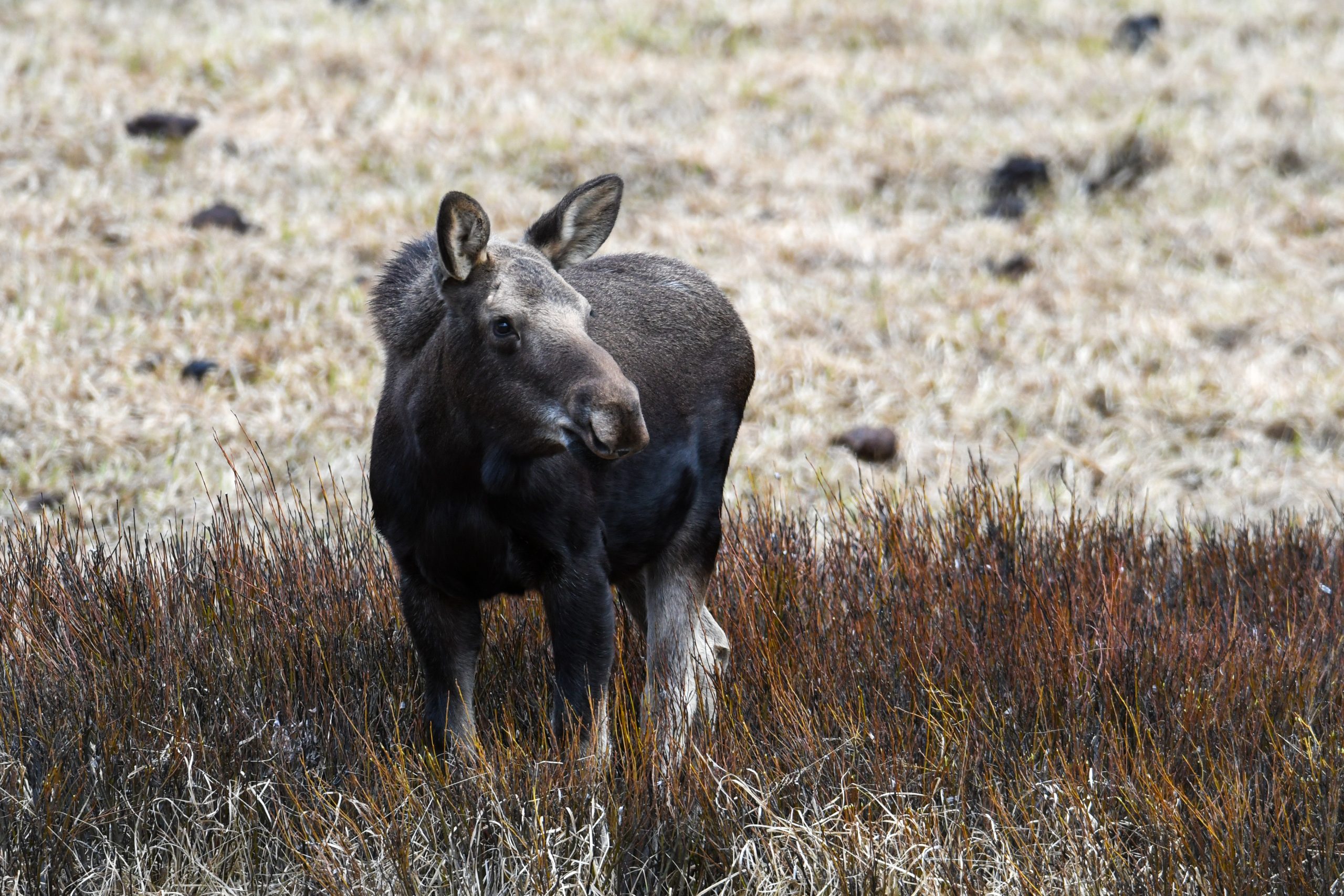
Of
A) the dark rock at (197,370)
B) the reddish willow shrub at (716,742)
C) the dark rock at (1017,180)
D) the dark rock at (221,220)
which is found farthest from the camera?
the dark rock at (1017,180)

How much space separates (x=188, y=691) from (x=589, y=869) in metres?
Answer: 1.47

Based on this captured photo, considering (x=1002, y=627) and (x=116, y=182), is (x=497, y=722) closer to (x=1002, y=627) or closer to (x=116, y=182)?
(x=1002, y=627)

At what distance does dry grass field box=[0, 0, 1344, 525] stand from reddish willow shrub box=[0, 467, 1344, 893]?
122 centimetres

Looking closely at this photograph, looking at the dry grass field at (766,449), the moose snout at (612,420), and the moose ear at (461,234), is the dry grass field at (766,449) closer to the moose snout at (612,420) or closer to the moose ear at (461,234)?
the moose snout at (612,420)

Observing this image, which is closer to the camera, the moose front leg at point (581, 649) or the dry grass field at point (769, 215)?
the moose front leg at point (581, 649)

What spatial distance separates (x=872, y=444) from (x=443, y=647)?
16.0 ft

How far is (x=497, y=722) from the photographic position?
432 cm

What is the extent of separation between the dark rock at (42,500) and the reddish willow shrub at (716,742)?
6.71 ft

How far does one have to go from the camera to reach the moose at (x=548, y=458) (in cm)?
354

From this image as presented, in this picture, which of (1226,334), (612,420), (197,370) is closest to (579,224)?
(612,420)

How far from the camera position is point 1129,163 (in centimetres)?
1311

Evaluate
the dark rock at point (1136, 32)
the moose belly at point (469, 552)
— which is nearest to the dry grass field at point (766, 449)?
the dark rock at point (1136, 32)

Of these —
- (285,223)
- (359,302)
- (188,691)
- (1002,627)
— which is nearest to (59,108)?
(285,223)

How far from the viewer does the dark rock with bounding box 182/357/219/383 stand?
27.9 ft
